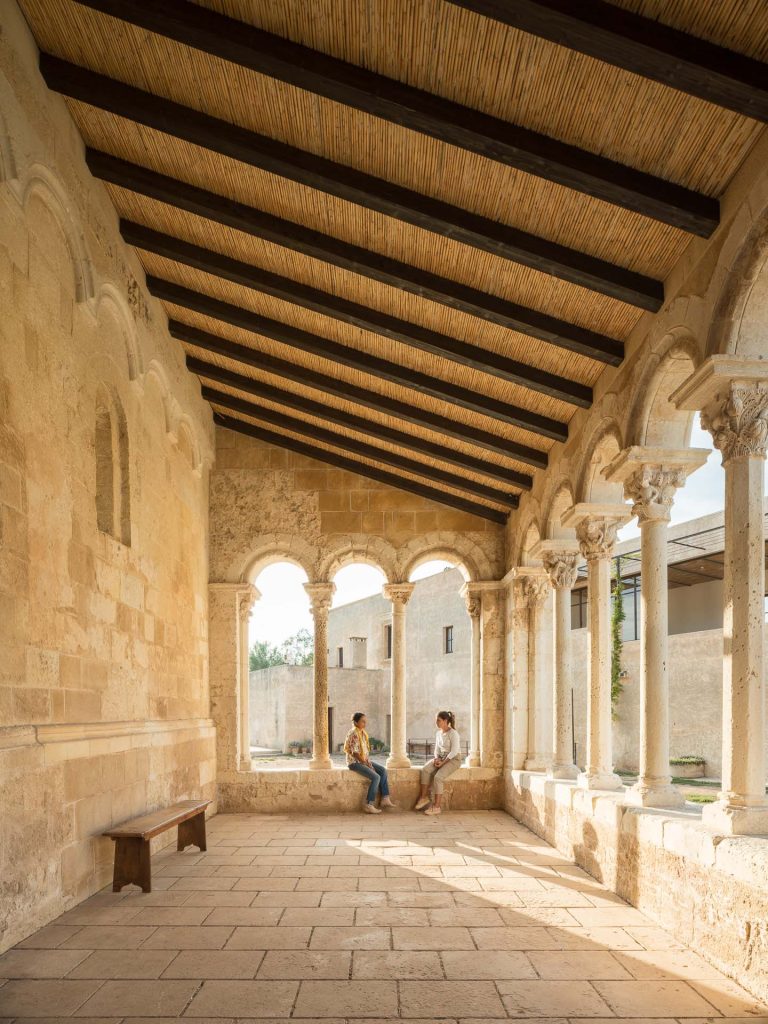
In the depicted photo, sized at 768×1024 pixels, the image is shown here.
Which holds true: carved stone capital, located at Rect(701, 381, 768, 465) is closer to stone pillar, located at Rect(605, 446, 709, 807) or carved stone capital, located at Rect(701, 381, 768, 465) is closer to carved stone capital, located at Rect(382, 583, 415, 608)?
stone pillar, located at Rect(605, 446, 709, 807)

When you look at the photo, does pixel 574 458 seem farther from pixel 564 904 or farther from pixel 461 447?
pixel 564 904

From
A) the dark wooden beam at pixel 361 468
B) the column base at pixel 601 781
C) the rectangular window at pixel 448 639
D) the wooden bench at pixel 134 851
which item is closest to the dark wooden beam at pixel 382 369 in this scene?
the column base at pixel 601 781

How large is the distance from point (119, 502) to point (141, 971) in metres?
3.59

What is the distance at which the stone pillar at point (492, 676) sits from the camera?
9945mm

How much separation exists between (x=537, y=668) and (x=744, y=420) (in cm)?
560

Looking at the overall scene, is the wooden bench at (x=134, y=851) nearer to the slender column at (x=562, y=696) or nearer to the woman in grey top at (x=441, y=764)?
the slender column at (x=562, y=696)

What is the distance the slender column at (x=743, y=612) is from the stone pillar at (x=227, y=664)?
6553 millimetres

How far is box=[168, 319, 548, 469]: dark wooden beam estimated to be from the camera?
7.98m

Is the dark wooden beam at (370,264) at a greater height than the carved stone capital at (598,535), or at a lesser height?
greater

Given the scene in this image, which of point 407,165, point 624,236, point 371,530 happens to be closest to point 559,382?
point 624,236

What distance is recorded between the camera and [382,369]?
23.8ft

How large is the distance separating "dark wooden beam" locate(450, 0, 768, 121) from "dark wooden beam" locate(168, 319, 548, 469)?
15.5ft

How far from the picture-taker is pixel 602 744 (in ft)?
21.3

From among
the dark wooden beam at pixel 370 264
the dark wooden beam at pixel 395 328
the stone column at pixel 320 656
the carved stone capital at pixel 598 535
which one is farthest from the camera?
the stone column at pixel 320 656
